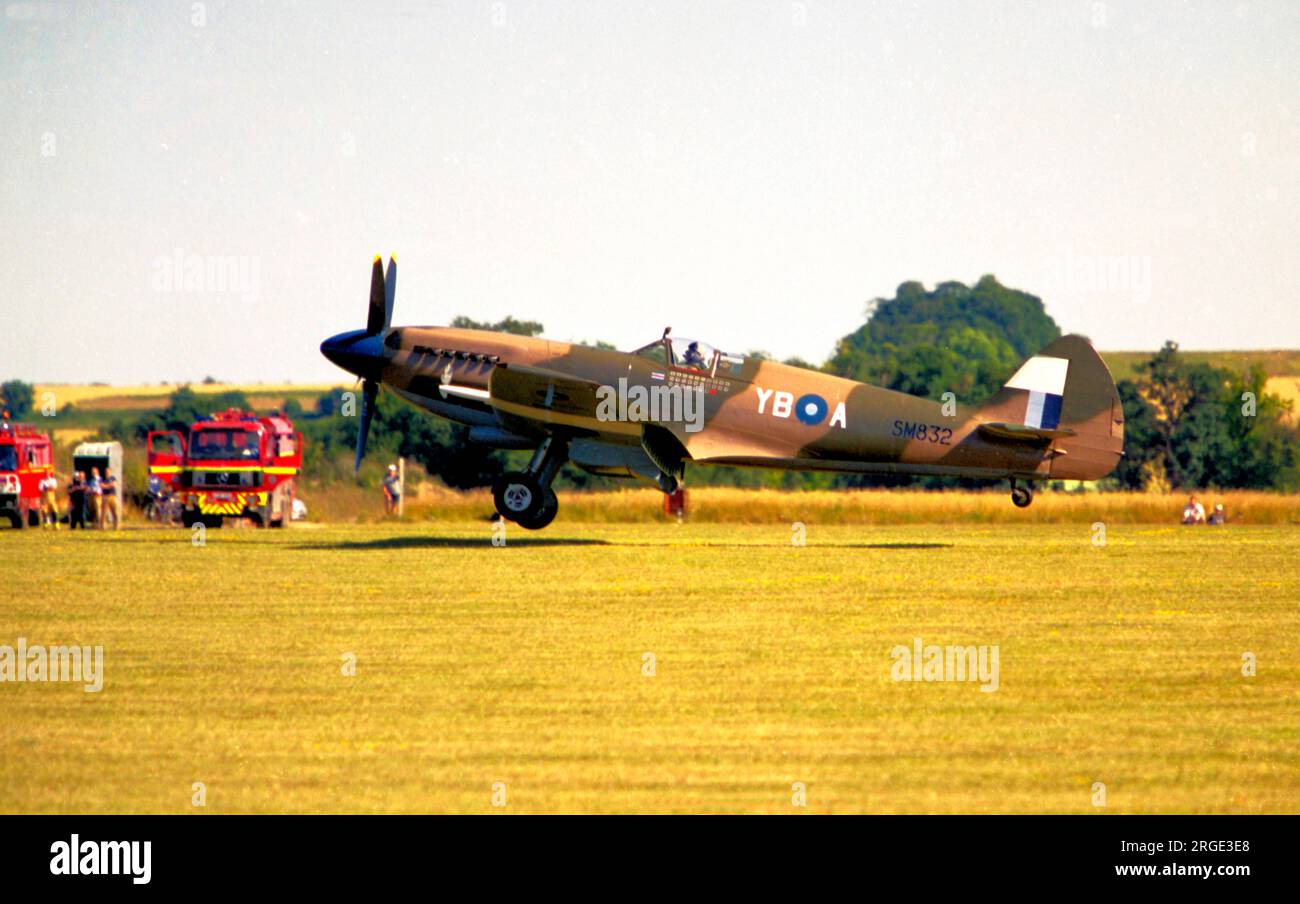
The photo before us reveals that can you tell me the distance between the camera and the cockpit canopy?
22.5m

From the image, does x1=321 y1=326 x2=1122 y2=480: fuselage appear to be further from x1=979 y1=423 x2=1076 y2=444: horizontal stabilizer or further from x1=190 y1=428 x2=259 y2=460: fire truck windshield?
x1=190 y1=428 x2=259 y2=460: fire truck windshield

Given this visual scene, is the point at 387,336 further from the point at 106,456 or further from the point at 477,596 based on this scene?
the point at 106,456

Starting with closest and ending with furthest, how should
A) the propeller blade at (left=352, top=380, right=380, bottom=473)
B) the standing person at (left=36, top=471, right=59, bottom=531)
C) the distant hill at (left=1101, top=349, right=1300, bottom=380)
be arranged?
the propeller blade at (left=352, top=380, right=380, bottom=473), the standing person at (left=36, top=471, right=59, bottom=531), the distant hill at (left=1101, top=349, right=1300, bottom=380)

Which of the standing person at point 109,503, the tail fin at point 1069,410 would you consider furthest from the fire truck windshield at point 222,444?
the tail fin at point 1069,410

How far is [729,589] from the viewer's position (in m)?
16.0

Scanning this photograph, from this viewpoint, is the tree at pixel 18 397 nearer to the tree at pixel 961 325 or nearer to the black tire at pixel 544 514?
the tree at pixel 961 325

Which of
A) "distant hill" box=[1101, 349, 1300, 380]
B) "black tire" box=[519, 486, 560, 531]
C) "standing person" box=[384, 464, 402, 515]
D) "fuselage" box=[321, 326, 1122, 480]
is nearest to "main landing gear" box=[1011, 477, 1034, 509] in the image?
"fuselage" box=[321, 326, 1122, 480]

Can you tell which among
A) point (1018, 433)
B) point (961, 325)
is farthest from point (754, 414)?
point (961, 325)

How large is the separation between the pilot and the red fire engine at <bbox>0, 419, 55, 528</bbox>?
1756 centimetres

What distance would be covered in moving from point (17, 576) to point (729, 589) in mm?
8542

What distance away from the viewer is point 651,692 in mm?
9711

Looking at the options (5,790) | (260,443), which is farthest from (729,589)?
(260,443)

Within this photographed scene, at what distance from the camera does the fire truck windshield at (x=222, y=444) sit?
3212 cm

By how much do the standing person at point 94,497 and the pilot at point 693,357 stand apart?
596 inches
